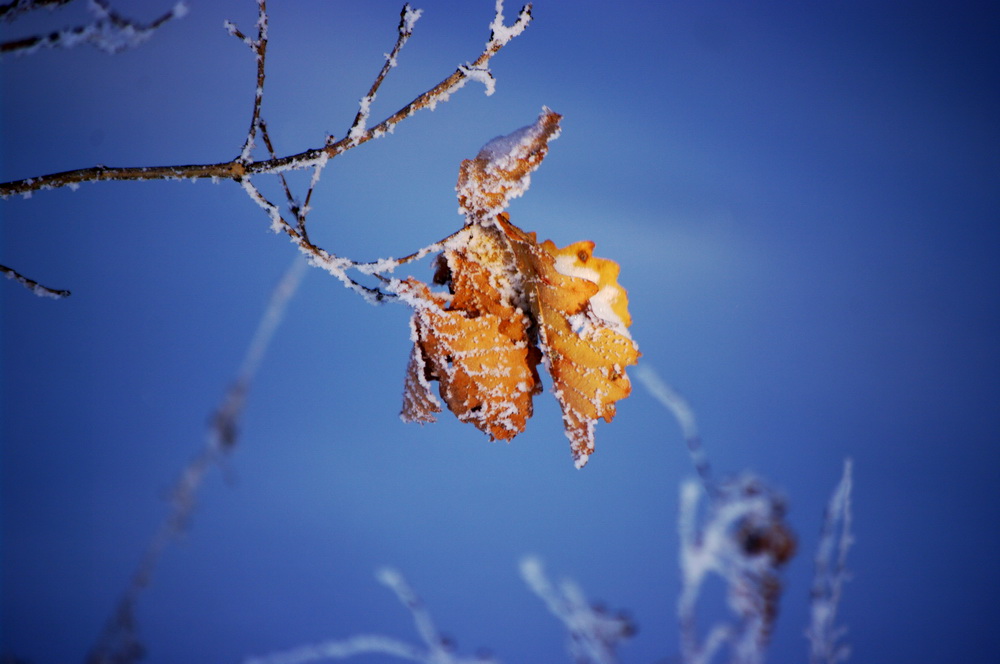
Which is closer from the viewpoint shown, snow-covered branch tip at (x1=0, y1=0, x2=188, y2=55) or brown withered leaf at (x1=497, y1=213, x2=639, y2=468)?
snow-covered branch tip at (x1=0, y1=0, x2=188, y2=55)

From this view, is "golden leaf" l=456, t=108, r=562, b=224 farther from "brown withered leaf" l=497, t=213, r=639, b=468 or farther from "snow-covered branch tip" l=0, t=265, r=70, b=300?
"snow-covered branch tip" l=0, t=265, r=70, b=300

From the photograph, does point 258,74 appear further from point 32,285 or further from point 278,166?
point 32,285

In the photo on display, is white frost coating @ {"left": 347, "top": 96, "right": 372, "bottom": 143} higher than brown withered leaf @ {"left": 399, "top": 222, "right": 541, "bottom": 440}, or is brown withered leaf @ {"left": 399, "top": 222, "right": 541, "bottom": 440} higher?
white frost coating @ {"left": 347, "top": 96, "right": 372, "bottom": 143}

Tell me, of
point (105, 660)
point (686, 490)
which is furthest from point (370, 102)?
point (105, 660)

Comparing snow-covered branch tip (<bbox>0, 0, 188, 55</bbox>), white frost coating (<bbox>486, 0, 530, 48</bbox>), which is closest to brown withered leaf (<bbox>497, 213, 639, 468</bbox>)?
white frost coating (<bbox>486, 0, 530, 48</bbox>)

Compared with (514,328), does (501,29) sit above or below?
above

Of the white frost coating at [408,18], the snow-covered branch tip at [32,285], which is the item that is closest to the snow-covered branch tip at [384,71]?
the white frost coating at [408,18]

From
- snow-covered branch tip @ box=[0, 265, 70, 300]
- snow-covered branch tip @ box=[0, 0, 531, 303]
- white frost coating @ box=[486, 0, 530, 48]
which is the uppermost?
white frost coating @ box=[486, 0, 530, 48]

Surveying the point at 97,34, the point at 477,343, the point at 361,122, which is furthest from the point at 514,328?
the point at 97,34
